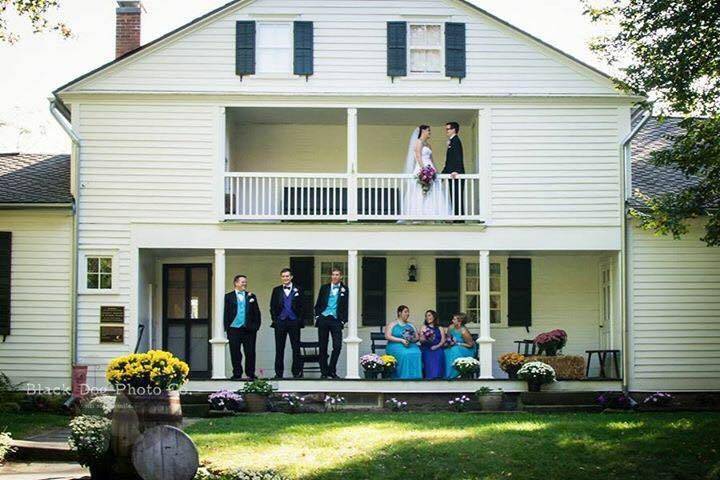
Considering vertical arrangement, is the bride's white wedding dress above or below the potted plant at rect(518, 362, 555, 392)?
above

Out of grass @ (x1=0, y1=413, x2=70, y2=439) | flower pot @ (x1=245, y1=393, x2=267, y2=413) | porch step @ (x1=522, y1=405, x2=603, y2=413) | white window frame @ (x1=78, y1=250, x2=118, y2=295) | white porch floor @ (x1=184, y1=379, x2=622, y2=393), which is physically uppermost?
white window frame @ (x1=78, y1=250, x2=118, y2=295)

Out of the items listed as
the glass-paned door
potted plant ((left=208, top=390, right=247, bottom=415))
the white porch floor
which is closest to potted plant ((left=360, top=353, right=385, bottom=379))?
the white porch floor

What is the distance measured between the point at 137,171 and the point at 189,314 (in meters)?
3.55

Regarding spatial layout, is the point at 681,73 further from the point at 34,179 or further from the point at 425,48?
the point at 34,179

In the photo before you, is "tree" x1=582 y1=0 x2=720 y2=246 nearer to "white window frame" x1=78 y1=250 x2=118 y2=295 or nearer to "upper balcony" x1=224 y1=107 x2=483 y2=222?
"upper balcony" x1=224 y1=107 x2=483 y2=222

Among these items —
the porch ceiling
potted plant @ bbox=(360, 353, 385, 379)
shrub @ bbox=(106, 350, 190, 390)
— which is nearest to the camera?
shrub @ bbox=(106, 350, 190, 390)

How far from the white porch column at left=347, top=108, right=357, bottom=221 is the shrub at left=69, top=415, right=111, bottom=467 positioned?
9170 mm

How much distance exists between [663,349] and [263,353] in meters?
8.24

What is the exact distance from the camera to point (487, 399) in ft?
69.0

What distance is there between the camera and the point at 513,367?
2164 centimetres

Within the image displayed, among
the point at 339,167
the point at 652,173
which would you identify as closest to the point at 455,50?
the point at 339,167

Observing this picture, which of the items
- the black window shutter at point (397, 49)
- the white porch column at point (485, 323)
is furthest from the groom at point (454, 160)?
the black window shutter at point (397, 49)

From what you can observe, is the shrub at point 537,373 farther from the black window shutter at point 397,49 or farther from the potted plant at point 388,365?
the black window shutter at point 397,49

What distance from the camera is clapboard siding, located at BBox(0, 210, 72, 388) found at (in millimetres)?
21875
